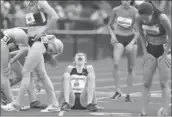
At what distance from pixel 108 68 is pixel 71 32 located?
361 cm

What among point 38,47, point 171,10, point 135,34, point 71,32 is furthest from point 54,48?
point 171,10

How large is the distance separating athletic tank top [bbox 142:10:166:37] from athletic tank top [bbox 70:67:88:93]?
68.8 inches

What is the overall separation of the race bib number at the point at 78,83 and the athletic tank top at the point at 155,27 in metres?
1.76

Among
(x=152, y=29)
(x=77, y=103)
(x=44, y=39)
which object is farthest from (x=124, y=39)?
(x=152, y=29)

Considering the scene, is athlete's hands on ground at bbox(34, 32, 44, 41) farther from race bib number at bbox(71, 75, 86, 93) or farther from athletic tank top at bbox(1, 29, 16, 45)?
race bib number at bbox(71, 75, 86, 93)

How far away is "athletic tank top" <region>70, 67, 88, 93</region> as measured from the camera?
1169 centimetres

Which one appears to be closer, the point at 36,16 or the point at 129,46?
the point at 36,16

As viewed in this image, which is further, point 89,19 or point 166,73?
point 89,19

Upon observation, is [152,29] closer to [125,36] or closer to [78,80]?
[78,80]

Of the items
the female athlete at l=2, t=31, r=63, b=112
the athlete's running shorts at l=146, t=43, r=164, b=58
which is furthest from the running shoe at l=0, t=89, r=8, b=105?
the athlete's running shorts at l=146, t=43, r=164, b=58

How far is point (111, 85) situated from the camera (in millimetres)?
17625

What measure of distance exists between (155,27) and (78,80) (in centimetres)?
202

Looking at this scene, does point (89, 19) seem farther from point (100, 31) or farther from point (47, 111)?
point (47, 111)

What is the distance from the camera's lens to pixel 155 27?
10.4 metres
